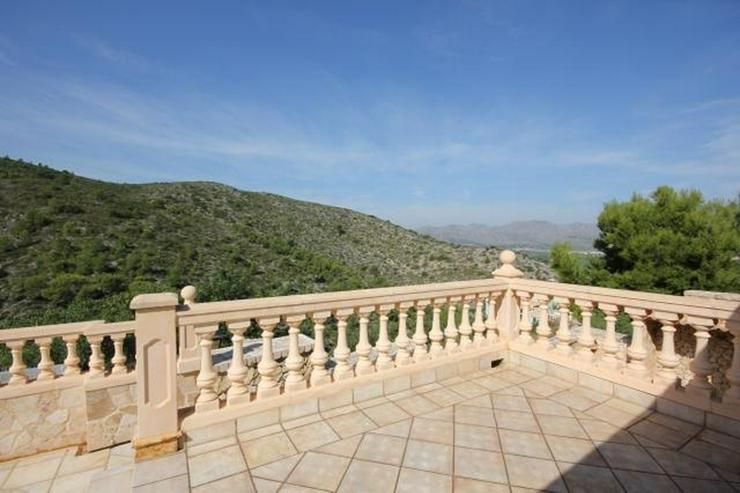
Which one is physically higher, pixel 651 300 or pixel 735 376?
pixel 651 300

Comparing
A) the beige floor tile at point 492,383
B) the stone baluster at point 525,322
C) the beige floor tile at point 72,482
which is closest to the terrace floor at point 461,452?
the beige floor tile at point 492,383

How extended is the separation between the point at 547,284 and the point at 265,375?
3.00 metres

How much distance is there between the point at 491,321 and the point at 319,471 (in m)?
2.83

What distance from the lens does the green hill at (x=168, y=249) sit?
12.4 m

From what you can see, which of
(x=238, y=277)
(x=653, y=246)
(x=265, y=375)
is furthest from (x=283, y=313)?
(x=238, y=277)

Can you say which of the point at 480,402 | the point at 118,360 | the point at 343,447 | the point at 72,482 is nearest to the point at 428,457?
the point at 343,447

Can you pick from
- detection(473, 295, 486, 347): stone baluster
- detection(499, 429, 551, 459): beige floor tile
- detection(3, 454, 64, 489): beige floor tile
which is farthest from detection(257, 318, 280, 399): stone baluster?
detection(3, 454, 64, 489): beige floor tile

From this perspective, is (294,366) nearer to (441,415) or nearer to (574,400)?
(441,415)

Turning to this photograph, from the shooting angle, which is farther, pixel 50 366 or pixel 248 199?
pixel 248 199

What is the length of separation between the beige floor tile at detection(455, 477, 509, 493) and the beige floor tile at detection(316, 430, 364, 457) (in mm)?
697

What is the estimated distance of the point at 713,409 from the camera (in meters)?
2.80

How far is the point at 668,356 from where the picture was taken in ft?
10.00

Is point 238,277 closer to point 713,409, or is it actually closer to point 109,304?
point 109,304

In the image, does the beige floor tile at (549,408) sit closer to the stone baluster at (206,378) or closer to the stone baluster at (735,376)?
the stone baluster at (735,376)
